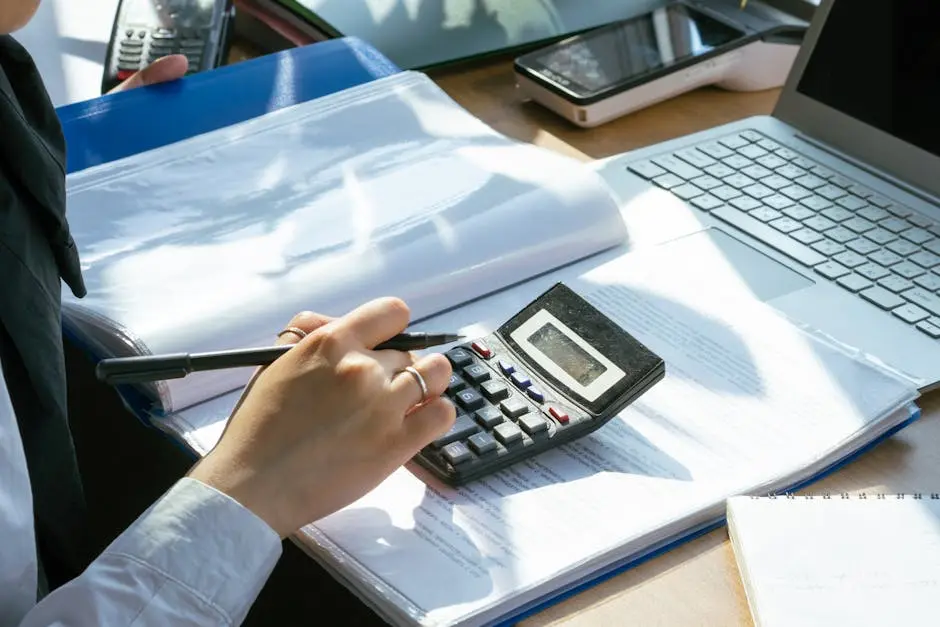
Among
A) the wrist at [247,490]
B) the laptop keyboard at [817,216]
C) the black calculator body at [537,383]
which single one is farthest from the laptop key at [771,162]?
the wrist at [247,490]

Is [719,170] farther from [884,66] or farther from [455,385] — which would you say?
[455,385]

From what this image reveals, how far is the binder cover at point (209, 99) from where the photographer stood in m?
0.96

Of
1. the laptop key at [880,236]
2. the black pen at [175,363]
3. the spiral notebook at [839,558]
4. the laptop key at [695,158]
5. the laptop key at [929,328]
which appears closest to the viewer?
the spiral notebook at [839,558]

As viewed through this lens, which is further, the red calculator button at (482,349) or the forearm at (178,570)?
the red calculator button at (482,349)

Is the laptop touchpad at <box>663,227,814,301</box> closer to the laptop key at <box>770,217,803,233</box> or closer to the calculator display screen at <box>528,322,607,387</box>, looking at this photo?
the laptop key at <box>770,217,803,233</box>

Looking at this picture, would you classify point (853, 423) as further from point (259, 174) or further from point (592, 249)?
point (259, 174)

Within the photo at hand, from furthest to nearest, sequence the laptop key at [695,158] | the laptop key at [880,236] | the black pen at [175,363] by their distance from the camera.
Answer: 1. the laptop key at [695,158]
2. the laptop key at [880,236]
3. the black pen at [175,363]

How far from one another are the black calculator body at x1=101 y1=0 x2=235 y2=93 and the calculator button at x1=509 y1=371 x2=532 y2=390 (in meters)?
0.55

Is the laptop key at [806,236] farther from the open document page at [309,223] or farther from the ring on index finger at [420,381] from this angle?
the ring on index finger at [420,381]

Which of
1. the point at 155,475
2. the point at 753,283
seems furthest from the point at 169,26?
the point at 753,283

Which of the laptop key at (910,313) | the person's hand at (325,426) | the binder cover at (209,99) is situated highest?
the binder cover at (209,99)

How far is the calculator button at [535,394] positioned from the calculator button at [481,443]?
49mm

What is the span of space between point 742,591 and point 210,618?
28 centimetres

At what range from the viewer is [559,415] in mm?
692
